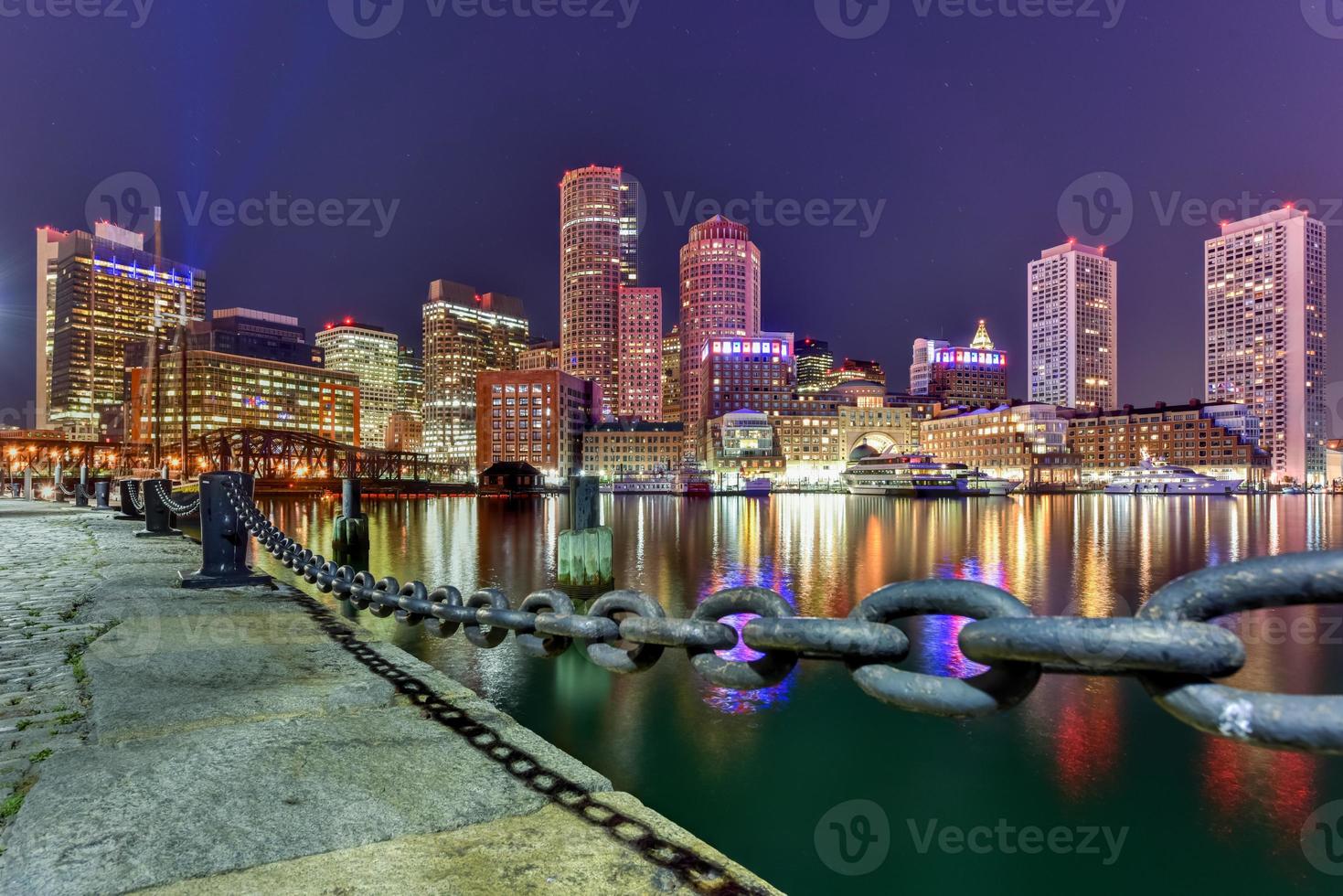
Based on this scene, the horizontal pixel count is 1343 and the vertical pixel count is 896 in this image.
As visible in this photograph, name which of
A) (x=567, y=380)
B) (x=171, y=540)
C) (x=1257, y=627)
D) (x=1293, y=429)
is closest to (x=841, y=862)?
(x=1257, y=627)

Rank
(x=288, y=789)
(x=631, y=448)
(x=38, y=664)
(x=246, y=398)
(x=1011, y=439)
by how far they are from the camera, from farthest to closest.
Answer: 1. (x=631, y=448)
2. (x=246, y=398)
3. (x=1011, y=439)
4. (x=38, y=664)
5. (x=288, y=789)

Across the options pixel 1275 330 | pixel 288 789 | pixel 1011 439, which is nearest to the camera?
pixel 288 789

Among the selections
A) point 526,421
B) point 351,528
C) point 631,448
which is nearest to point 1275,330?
point 631,448

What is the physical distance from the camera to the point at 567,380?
178 meters

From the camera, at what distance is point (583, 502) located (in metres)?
19.0

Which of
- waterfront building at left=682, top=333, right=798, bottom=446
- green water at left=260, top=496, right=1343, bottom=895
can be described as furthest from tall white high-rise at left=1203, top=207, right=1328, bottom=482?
green water at left=260, top=496, right=1343, bottom=895

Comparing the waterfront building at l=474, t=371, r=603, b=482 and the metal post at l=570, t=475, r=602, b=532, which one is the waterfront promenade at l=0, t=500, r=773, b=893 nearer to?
the metal post at l=570, t=475, r=602, b=532

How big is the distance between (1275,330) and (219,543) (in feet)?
777

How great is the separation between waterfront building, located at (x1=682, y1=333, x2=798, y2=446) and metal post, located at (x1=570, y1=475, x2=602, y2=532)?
148 metres

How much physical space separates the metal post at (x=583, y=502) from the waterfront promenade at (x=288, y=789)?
12818 millimetres

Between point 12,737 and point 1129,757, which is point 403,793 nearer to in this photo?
point 12,737

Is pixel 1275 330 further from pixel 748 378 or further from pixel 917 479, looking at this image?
pixel 748 378

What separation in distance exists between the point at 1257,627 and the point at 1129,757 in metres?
10.9

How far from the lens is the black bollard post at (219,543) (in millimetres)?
9445
